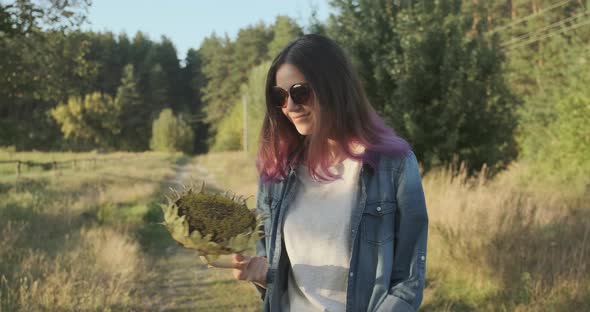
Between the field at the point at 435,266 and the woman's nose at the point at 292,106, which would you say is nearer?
the woman's nose at the point at 292,106

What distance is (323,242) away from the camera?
1.89 meters

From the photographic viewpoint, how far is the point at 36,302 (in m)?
4.66

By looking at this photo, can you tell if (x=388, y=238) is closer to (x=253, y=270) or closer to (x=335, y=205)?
(x=335, y=205)

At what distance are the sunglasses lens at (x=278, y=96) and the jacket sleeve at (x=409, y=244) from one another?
57 centimetres

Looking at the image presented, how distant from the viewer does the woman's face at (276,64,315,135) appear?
196 cm

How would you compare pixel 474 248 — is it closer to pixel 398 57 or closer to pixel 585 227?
pixel 585 227

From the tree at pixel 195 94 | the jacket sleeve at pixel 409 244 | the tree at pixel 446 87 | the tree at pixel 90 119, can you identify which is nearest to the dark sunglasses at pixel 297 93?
the jacket sleeve at pixel 409 244

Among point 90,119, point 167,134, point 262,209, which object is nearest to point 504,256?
point 262,209

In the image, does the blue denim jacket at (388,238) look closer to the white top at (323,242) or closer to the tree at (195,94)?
the white top at (323,242)

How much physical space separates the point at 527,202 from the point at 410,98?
3.22 metres

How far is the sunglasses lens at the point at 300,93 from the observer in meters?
1.96

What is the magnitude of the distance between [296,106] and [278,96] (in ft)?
0.38

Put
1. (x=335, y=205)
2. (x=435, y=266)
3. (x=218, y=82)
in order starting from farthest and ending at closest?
1. (x=218, y=82)
2. (x=435, y=266)
3. (x=335, y=205)

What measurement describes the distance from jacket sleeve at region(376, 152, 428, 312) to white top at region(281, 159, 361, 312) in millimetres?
187
